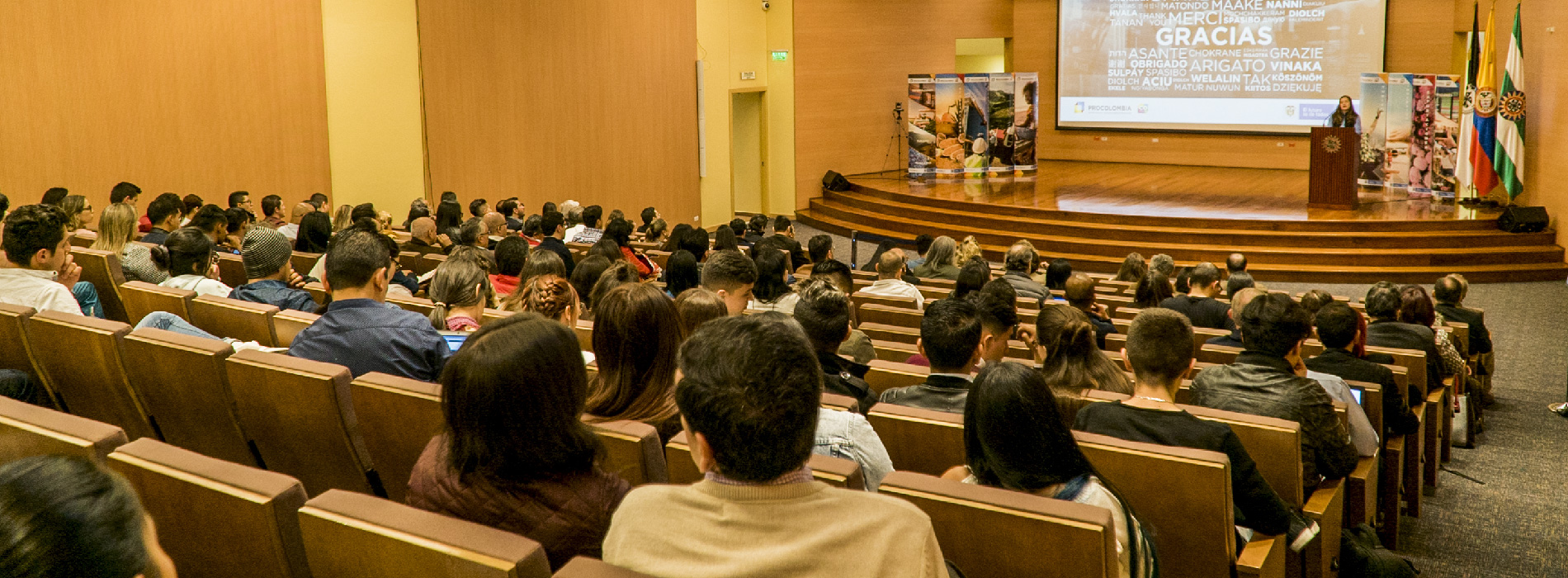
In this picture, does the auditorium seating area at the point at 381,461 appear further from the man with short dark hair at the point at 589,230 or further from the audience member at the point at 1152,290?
the man with short dark hair at the point at 589,230

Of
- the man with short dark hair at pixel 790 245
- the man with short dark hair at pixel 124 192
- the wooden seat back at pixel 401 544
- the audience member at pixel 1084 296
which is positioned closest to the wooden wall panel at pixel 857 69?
the man with short dark hair at pixel 790 245

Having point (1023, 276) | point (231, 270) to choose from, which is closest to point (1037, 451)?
point (231, 270)

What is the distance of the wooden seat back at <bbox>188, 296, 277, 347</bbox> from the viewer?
11.4 ft

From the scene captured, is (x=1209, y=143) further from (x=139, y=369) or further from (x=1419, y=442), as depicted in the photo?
(x=139, y=369)

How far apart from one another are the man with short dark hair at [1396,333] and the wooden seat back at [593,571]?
441 centimetres

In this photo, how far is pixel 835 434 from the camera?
7.39ft

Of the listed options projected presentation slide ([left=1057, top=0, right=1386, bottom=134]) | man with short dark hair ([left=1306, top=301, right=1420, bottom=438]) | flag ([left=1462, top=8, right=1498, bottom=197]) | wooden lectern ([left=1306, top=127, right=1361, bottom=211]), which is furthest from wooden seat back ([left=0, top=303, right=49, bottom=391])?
projected presentation slide ([left=1057, top=0, right=1386, bottom=134])

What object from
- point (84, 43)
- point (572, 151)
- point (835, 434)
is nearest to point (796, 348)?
point (835, 434)

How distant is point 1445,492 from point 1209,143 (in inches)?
477

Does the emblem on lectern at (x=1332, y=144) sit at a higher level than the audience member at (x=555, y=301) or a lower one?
higher

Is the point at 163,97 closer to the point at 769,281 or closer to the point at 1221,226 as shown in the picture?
the point at 769,281

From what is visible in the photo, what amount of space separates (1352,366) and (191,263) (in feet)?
13.9

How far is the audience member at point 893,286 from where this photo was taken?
598 centimetres

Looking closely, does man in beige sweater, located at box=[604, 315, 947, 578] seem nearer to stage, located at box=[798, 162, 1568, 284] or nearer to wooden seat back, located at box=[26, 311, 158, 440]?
wooden seat back, located at box=[26, 311, 158, 440]
